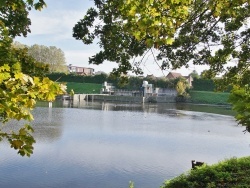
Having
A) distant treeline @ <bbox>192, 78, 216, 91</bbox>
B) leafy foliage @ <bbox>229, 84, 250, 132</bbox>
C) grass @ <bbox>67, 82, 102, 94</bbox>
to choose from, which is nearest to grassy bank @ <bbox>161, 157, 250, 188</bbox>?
leafy foliage @ <bbox>229, 84, 250, 132</bbox>

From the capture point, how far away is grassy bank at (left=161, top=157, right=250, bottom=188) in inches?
370

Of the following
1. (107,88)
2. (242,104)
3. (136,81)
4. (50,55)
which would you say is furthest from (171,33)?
(50,55)

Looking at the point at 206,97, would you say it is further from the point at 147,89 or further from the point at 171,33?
the point at 171,33

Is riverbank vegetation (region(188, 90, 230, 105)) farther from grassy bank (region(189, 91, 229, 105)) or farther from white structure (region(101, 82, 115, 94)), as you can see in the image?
white structure (region(101, 82, 115, 94))

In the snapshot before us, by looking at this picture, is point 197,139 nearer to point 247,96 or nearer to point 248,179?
point 248,179

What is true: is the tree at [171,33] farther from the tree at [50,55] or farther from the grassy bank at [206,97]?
the tree at [50,55]

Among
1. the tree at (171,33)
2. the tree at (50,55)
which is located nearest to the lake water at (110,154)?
the tree at (171,33)

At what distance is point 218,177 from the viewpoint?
395 inches

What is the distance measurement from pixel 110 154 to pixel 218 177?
10.4 metres

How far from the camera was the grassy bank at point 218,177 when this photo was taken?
9391 mm

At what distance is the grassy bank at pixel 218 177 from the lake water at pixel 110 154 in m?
3.97

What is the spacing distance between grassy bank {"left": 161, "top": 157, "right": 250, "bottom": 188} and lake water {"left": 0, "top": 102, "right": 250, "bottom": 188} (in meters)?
3.97

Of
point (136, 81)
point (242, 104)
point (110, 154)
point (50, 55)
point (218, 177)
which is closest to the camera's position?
point (242, 104)

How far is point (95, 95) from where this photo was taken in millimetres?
74125
